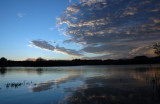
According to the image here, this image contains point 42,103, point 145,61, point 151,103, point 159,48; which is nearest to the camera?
point 151,103

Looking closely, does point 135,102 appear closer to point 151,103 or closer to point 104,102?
point 151,103

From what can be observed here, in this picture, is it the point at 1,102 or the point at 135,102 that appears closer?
the point at 135,102

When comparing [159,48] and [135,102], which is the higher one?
[159,48]

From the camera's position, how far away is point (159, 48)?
2942cm

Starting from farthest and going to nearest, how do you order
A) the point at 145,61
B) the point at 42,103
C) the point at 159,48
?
the point at 145,61 → the point at 159,48 → the point at 42,103

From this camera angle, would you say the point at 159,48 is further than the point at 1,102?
Yes

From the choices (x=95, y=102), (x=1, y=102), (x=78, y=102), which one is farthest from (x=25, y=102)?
(x=95, y=102)

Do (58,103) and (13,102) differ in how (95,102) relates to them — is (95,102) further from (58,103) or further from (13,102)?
(13,102)

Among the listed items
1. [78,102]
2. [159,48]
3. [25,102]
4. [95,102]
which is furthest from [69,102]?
[159,48]

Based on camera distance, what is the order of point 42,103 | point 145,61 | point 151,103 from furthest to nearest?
point 145,61
point 42,103
point 151,103

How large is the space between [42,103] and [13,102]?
3423 millimetres

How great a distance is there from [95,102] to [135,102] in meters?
4.05

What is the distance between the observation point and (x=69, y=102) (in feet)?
43.1

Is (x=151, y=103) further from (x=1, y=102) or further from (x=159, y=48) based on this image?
(x=159, y=48)
